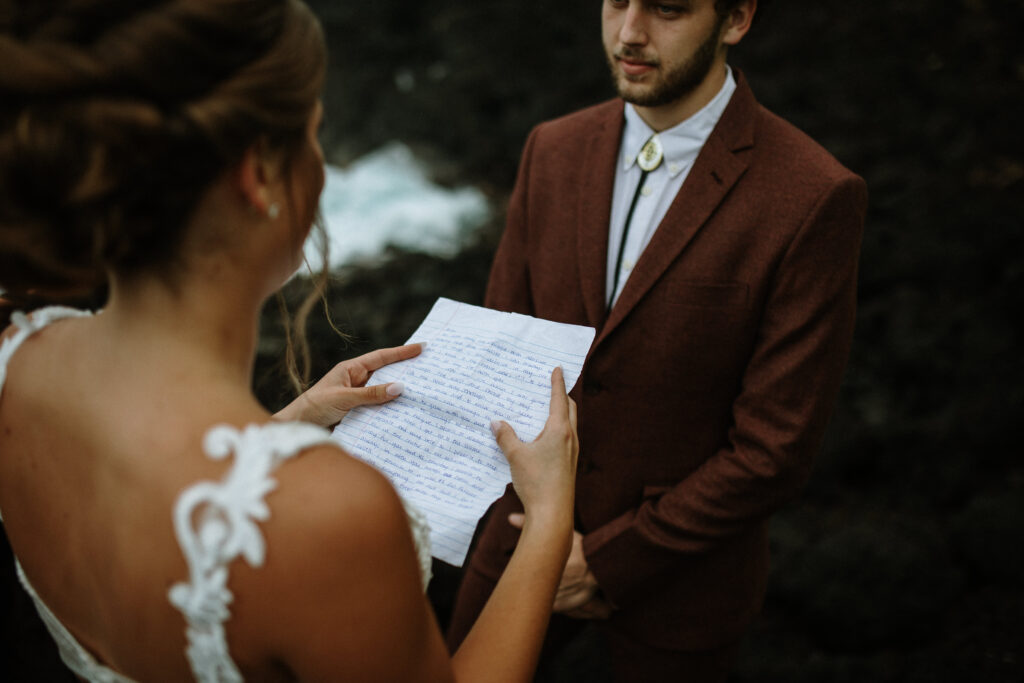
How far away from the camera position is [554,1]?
704 cm

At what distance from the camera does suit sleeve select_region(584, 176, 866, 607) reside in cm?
160

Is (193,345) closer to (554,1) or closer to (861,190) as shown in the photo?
(861,190)

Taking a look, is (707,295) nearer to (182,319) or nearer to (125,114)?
(182,319)

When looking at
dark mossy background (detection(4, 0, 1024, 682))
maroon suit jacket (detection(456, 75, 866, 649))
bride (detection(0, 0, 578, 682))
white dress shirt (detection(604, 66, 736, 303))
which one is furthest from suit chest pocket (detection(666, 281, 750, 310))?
dark mossy background (detection(4, 0, 1024, 682))

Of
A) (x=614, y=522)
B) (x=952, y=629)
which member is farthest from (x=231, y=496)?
(x=952, y=629)

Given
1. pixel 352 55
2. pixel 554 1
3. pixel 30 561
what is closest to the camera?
pixel 30 561

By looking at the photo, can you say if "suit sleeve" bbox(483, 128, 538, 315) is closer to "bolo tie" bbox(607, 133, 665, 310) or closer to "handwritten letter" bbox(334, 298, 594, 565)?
"bolo tie" bbox(607, 133, 665, 310)

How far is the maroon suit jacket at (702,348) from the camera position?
163 cm

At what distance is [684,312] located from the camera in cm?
169

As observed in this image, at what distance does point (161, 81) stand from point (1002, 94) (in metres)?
5.88

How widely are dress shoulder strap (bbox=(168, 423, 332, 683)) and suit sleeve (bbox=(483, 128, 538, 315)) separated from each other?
1.20 meters

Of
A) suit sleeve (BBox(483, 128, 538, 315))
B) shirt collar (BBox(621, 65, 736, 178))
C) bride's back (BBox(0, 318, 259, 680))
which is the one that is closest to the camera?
bride's back (BBox(0, 318, 259, 680))

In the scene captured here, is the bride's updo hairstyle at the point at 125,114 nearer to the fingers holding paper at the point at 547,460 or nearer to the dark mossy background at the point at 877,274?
the fingers holding paper at the point at 547,460

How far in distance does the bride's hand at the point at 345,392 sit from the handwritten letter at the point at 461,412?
0.02 m
